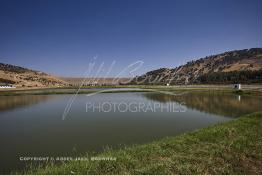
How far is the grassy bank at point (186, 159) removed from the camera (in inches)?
229

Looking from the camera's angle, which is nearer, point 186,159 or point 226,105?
point 186,159

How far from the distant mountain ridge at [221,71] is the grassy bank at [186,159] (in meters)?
30.4

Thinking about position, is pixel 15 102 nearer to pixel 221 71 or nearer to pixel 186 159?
pixel 186 159

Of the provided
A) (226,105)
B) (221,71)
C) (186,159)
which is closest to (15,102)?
(226,105)

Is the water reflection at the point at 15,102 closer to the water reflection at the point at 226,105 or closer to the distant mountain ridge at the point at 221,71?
the water reflection at the point at 226,105

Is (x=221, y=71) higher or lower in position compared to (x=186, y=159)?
higher

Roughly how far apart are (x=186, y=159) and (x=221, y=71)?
94.6m

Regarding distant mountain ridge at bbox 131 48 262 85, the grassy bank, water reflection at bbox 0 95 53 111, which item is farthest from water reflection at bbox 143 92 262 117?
water reflection at bbox 0 95 53 111

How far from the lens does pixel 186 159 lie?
6598mm

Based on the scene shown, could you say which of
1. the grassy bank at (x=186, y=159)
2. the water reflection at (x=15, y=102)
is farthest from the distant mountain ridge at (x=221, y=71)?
the grassy bank at (x=186, y=159)

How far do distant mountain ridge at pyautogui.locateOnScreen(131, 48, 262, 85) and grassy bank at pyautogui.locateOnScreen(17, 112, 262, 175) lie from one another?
30397mm

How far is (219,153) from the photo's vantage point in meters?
7.03

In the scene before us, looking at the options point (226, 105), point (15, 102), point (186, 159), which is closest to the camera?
point (186, 159)

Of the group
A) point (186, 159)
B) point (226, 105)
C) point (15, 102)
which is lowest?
point (226, 105)
